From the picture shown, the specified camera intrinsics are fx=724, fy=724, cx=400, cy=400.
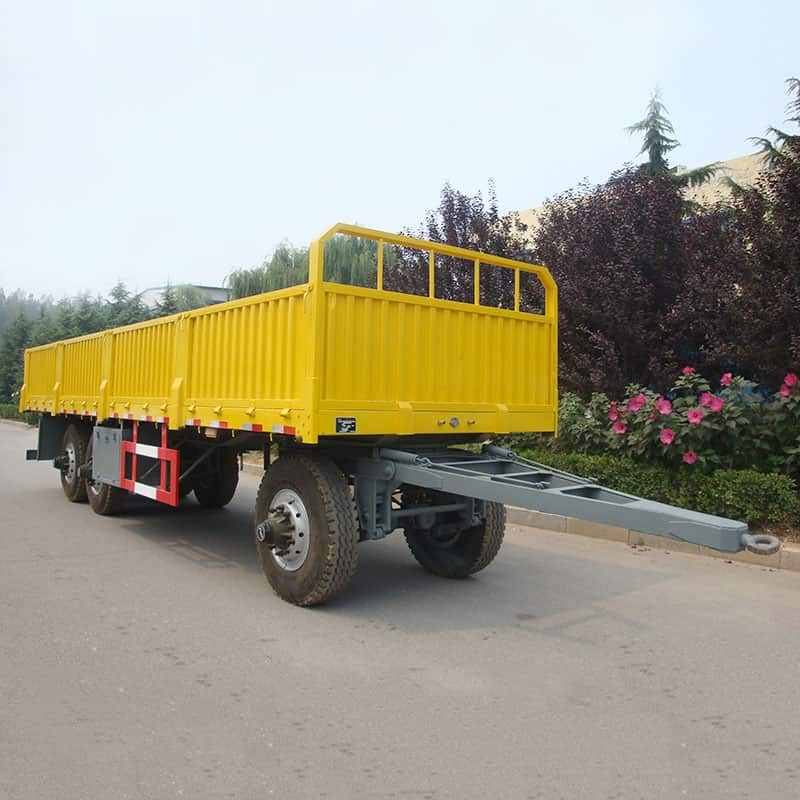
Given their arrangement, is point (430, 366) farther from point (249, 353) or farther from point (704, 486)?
point (704, 486)

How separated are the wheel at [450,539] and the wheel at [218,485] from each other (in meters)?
3.46

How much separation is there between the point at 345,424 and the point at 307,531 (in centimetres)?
91

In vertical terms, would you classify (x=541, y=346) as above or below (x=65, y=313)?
below

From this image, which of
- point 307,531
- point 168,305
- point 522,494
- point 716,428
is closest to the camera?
point 522,494

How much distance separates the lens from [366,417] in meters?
5.20

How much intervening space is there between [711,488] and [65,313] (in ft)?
126

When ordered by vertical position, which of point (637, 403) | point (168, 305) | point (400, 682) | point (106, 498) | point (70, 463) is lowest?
point (400, 682)

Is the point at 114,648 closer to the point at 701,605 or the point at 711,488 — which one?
the point at 701,605

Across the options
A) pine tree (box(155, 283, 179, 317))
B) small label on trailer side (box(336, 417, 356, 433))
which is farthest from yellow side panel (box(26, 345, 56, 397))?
pine tree (box(155, 283, 179, 317))

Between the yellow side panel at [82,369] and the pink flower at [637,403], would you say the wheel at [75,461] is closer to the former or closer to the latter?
the yellow side panel at [82,369]

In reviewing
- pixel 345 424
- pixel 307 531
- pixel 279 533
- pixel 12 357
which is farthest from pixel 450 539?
pixel 12 357

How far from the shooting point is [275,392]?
540cm

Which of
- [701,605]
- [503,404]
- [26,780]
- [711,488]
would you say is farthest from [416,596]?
[711,488]

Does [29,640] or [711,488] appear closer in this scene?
[29,640]
